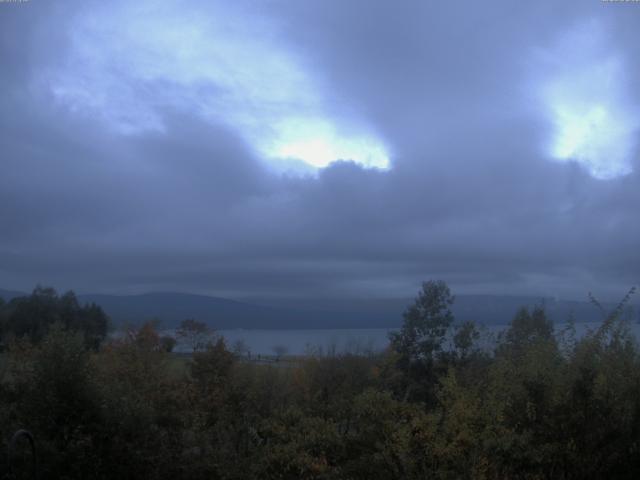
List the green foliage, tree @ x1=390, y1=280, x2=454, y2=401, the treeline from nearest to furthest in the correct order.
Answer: the treeline, tree @ x1=390, y1=280, x2=454, y2=401, the green foliage

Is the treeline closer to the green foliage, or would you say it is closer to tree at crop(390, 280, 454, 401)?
tree at crop(390, 280, 454, 401)

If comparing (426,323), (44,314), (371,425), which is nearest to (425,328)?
(426,323)

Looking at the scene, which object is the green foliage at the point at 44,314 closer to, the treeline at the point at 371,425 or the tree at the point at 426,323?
the tree at the point at 426,323

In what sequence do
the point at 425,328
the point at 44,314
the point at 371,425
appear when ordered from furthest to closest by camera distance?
the point at 44,314 < the point at 425,328 < the point at 371,425

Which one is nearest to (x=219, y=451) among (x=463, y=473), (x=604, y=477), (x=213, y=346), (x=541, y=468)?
(x=463, y=473)

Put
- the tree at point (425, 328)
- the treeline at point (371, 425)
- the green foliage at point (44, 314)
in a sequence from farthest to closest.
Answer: the green foliage at point (44, 314), the tree at point (425, 328), the treeline at point (371, 425)

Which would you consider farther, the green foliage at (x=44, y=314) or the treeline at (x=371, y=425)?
Answer: the green foliage at (x=44, y=314)

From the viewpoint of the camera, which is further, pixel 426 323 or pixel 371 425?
pixel 426 323

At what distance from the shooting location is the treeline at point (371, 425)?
973 centimetres

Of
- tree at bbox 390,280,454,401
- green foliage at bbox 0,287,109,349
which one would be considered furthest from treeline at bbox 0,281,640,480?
green foliage at bbox 0,287,109,349

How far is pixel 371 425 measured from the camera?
10930 millimetres

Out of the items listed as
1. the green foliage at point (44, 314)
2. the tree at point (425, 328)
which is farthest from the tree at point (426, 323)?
the green foliage at point (44, 314)

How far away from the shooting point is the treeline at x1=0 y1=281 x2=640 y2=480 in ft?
31.9

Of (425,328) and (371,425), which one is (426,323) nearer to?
(425,328)
